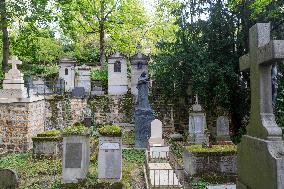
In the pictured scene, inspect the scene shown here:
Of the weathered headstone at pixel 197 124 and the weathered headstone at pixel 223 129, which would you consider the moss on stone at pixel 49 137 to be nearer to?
the weathered headstone at pixel 197 124

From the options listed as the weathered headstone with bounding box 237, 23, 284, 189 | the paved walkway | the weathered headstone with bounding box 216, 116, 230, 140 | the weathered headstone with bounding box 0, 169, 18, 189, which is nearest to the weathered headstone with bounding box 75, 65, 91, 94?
the weathered headstone with bounding box 216, 116, 230, 140

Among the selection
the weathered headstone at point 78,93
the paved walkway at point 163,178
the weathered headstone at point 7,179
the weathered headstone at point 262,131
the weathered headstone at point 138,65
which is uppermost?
the weathered headstone at point 138,65

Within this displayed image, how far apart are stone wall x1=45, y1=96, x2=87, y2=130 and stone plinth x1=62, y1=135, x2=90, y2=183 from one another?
767cm

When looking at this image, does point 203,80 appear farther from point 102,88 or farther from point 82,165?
point 102,88

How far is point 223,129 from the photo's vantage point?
13539 mm

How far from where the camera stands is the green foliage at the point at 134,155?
37.4ft

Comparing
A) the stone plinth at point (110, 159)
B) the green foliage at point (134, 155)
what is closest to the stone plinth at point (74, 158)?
the stone plinth at point (110, 159)

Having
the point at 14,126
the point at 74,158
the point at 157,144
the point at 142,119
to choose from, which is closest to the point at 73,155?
the point at 74,158

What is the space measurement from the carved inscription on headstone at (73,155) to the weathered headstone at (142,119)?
5642 millimetres

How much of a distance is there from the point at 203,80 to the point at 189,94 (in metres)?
3.37

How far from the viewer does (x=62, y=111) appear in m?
17.2

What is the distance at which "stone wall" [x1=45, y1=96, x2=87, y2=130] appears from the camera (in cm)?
1639

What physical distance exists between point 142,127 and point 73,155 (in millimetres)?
6014

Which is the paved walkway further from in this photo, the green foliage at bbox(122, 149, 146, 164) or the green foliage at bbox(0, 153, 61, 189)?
the green foliage at bbox(0, 153, 61, 189)
